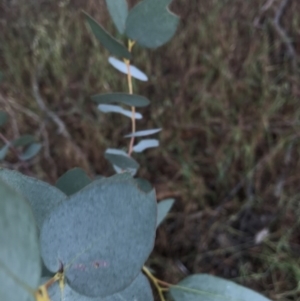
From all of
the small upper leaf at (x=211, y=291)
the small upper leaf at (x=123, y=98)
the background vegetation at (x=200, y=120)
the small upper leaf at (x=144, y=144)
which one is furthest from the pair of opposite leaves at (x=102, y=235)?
the background vegetation at (x=200, y=120)

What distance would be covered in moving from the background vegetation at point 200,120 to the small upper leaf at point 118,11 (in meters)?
0.59

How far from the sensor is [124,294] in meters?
0.41

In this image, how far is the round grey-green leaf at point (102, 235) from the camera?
0.31 m

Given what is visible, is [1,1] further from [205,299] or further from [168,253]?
[205,299]

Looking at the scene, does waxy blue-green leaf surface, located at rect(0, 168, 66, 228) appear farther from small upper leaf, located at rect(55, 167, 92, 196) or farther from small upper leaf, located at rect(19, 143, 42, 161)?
small upper leaf, located at rect(19, 143, 42, 161)

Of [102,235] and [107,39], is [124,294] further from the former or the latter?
[107,39]

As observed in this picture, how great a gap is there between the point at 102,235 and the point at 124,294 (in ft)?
0.38

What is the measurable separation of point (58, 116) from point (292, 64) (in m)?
0.77

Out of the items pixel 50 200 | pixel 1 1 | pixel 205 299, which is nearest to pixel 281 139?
pixel 205 299

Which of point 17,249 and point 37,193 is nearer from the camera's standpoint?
point 17,249

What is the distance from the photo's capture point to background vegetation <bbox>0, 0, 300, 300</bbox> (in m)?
1.16

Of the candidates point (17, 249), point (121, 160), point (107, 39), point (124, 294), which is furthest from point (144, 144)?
point (17, 249)

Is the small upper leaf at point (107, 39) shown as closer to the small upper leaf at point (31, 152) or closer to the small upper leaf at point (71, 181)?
the small upper leaf at point (71, 181)

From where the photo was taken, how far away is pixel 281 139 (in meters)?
1.22
